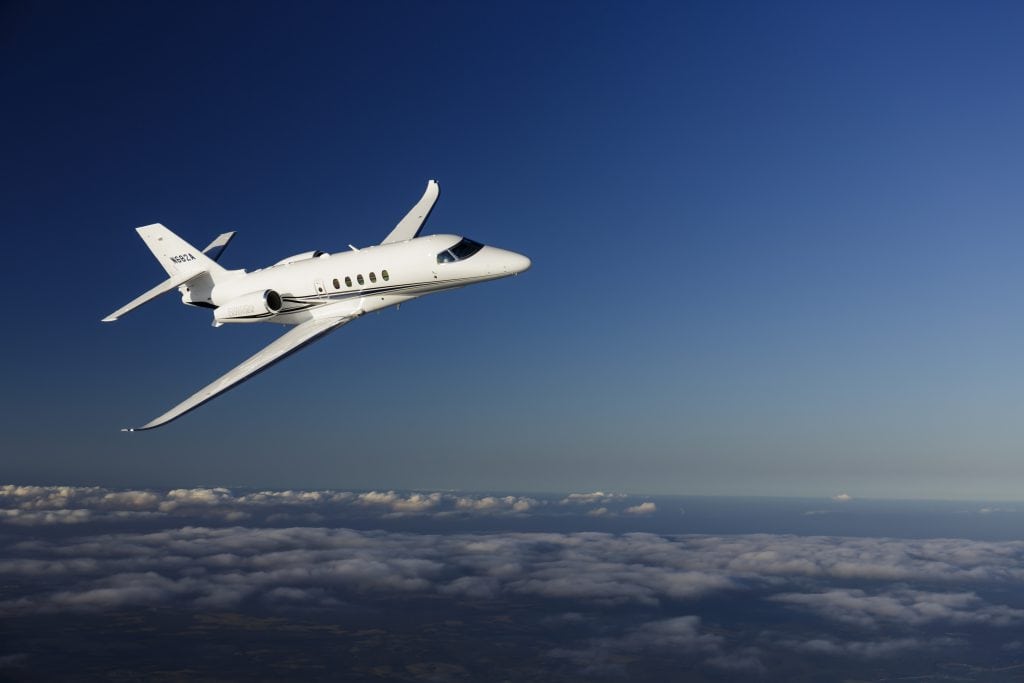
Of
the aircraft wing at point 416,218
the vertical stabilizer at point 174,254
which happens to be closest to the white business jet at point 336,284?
the vertical stabilizer at point 174,254

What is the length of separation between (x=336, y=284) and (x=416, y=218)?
13390mm

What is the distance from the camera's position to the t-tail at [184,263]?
52.1 m

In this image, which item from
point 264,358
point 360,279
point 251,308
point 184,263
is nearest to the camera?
point 264,358

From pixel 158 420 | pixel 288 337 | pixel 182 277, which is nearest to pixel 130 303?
pixel 182 277

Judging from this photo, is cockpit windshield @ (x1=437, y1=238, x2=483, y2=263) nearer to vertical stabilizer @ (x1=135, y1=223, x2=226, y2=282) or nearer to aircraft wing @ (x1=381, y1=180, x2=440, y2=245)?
aircraft wing @ (x1=381, y1=180, x2=440, y2=245)

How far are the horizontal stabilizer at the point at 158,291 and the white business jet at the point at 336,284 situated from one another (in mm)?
62

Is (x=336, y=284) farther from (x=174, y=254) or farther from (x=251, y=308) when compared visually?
(x=174, y=254)

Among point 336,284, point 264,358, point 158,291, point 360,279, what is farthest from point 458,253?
point 158,291

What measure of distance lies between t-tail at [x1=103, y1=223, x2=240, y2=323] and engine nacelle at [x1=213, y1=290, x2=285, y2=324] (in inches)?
220

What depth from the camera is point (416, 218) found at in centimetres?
5509

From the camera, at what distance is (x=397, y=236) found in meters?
53.3

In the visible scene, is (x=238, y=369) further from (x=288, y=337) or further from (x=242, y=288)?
(x=242, y=288)

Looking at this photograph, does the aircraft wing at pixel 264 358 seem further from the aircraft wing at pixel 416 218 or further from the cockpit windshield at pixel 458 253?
the aircraft wing at pixel 416 218

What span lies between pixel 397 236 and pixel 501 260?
1531 centimetres
